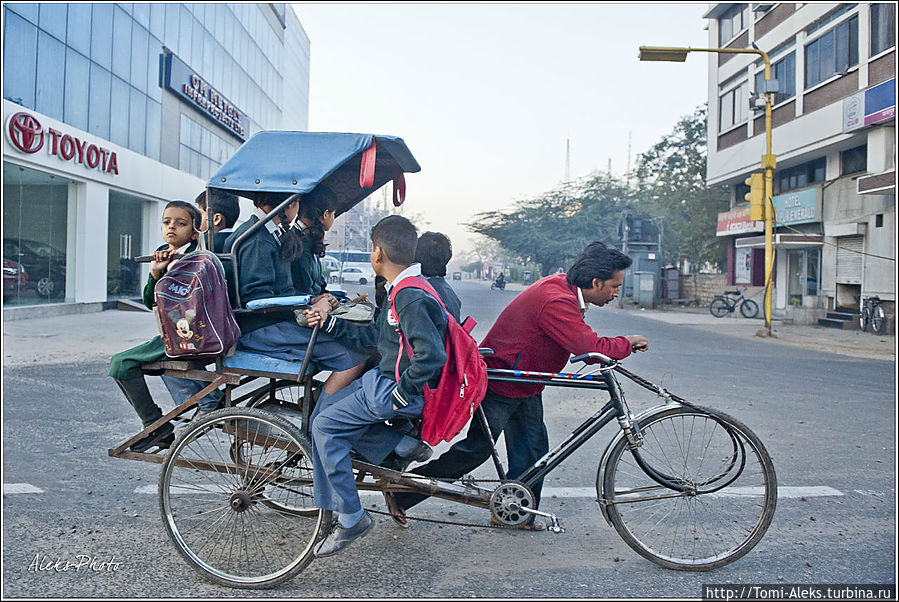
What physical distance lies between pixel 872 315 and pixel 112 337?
1807cm

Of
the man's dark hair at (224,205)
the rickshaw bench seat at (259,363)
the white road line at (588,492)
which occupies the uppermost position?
the man's dark hair at (224,205)

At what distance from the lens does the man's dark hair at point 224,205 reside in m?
3.72

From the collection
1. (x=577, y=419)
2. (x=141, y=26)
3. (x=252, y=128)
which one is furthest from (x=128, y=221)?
(x=577, y=419)

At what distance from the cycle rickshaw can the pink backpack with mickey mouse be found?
190mm

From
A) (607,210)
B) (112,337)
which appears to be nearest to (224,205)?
(112,337)

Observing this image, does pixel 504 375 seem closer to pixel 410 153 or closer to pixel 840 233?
pixel 410 153

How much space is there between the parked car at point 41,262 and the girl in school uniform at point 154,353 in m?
16.6

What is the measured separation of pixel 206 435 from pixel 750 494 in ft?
10.00

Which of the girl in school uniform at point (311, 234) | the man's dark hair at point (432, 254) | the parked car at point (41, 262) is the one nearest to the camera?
the girl in school uniform at point (311, 234)

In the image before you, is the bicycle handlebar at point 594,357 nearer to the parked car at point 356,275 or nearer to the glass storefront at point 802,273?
the glass storefront at point 802,273

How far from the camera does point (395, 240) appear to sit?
333cm

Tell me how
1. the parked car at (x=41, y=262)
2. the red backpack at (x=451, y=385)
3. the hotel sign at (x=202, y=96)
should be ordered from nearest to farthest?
the red backpack at (x=451, y=385) < the parked car at (x=41, y=262) < the hotel sign at (x=202, y=96)

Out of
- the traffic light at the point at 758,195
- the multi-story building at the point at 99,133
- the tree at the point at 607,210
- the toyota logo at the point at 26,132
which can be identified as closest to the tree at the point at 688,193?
the tree at the point at 607,210

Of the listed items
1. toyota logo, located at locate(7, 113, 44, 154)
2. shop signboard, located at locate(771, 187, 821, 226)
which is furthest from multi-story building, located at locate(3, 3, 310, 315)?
shop signboard, located at locate(771, 187, 821, 226)
